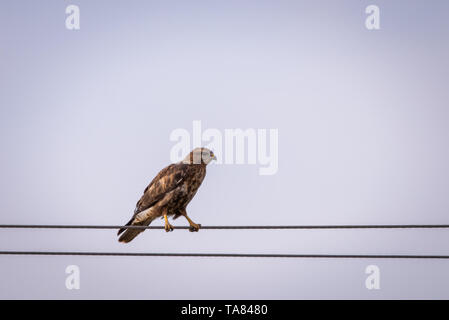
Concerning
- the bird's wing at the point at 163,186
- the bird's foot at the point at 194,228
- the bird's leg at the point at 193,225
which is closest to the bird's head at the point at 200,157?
the bird's wing at the point at 163,186

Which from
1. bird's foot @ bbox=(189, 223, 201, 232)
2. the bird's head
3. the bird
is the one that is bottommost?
bird's foot @ bbox=(189, 223, 201, 232)

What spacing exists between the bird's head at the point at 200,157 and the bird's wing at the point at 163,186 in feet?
0.40

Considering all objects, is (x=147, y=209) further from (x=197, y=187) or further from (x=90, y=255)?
(x=90, y=255)

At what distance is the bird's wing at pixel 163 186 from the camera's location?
26.0ft

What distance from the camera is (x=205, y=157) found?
8.07 meters

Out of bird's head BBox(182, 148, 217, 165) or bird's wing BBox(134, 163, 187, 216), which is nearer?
bird's wing BBox(134, 163, 187, 216)

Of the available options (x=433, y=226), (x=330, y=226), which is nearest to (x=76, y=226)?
(x=330, y=226)

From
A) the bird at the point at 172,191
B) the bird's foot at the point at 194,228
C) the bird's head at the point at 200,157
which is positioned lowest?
the bird's foot at the point at 194,228

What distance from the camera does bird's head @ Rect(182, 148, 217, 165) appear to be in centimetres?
805

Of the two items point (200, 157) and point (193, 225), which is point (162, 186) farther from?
point (193, 225)

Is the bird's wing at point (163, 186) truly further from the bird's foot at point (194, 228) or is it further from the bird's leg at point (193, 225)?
the bird's foot at point (194, 228)

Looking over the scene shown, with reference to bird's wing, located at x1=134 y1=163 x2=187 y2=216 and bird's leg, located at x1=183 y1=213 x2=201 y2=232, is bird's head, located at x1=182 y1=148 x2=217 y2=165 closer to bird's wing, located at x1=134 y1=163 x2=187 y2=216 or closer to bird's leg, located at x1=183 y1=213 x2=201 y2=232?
bird's wing, located at x1=134 y1=163 x2=187 y2=216

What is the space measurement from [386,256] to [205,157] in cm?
384

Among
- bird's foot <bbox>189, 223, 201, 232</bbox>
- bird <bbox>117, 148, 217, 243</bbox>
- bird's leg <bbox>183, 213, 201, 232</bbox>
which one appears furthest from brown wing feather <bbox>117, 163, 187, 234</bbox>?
bird's foot <bbox>189, 223, 201, 232</bbox>
